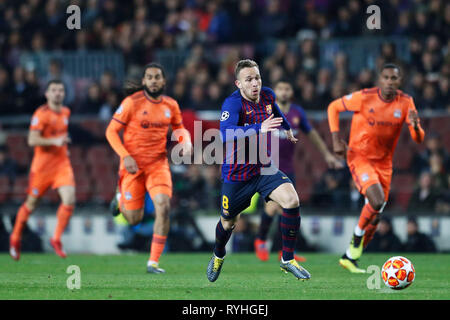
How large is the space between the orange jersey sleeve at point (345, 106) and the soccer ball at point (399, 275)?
3064 millimetres

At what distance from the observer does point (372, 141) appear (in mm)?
11031

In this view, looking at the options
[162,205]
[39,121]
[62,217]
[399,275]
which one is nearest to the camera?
[399,275]

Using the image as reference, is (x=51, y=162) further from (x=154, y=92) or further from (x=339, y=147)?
(x=339, y=147)

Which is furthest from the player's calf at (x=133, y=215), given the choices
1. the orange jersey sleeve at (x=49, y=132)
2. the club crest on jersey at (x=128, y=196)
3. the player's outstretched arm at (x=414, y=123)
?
the player's outstretched arm at (x=414, y=123)

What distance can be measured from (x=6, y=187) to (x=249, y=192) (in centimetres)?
945

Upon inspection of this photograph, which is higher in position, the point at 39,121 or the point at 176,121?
the point at 176,121

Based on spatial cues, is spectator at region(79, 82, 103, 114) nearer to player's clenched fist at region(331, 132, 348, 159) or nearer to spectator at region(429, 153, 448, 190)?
spectator at region(429, 153, 448, 190)

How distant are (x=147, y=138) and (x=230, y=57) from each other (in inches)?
303

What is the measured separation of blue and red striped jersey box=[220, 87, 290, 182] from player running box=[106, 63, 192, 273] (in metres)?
2.01

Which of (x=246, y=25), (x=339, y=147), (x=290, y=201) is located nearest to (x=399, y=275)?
(x=290, y=201)

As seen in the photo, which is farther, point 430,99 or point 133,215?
point 430,99

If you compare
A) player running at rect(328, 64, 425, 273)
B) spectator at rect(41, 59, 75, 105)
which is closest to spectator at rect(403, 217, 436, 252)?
player running at rect(328, 64, 425, 273)

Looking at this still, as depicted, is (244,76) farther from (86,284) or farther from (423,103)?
(423,103)

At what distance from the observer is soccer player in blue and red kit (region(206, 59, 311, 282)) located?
8.74 metres
